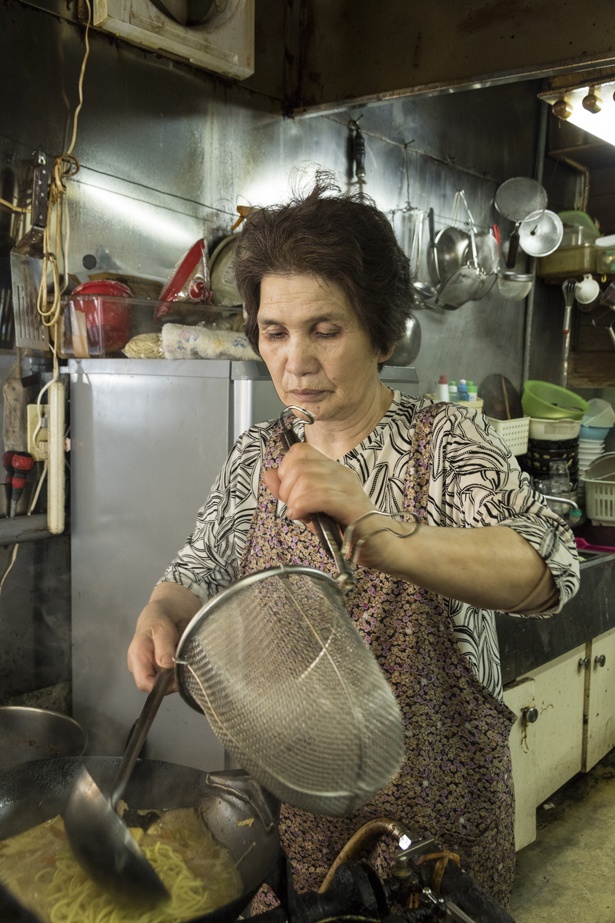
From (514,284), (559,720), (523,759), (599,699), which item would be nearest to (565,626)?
(559,720)

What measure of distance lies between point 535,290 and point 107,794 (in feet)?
14.1

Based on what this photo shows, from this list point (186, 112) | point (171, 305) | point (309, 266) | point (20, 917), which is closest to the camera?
point (20, 917)

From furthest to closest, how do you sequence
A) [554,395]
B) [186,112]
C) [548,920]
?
[554,395] < [186,112] < [548,920]

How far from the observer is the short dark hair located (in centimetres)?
127

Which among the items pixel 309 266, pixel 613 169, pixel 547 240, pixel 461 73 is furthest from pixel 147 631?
pixel 613 169

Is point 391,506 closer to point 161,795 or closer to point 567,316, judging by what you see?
point 161,795

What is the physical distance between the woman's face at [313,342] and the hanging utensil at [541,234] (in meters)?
3.21

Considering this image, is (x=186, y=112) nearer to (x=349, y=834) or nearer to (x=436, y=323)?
(x=436, y=323)

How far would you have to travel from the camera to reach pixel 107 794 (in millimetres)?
1063

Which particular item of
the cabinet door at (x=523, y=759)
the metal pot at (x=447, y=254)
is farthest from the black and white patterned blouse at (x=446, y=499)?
the metal pot at (x=447, y=254)

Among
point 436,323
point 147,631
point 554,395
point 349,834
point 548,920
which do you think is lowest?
point 548,920

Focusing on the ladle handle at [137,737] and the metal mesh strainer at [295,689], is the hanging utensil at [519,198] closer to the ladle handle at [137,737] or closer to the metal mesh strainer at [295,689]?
the metal mesh strainer at [295,689]

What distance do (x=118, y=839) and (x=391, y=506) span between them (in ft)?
2.25

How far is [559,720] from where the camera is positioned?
303 centimetres
